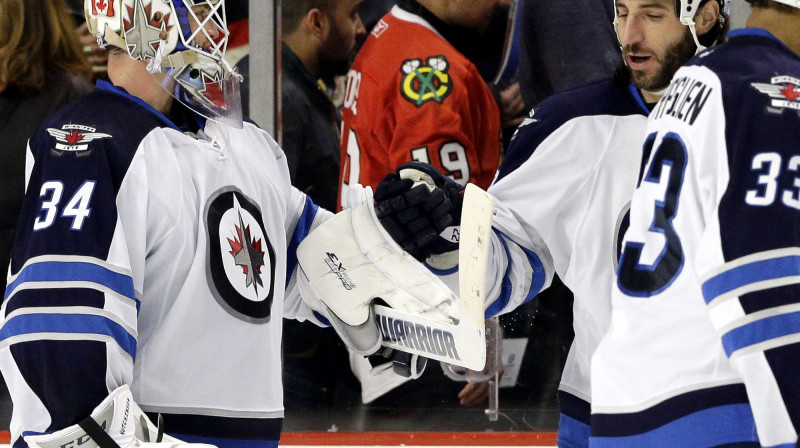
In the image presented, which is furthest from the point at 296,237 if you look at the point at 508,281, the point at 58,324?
the point at 58,324

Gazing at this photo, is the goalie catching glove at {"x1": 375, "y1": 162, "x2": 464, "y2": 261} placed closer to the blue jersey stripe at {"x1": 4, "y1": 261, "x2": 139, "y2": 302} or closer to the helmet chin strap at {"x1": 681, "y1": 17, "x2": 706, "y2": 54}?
the helmet chin strap at {"x1": 681, "y1": 17, "x2": 706, "y2": 54}

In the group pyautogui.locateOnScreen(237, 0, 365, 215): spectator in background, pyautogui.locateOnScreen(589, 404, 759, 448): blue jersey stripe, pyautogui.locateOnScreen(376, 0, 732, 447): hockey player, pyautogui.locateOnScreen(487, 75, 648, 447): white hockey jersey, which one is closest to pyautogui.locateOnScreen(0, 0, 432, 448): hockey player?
pyautogui.locateOnScreen(376, 0, 732, 447): hockey player

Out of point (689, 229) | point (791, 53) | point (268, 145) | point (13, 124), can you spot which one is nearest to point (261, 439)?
point (268, 145)

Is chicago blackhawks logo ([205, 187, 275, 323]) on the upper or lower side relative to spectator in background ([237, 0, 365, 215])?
upper

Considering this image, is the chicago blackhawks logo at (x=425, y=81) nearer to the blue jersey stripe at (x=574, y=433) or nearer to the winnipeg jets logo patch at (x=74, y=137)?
the blue jersey stripe at (x=574, y=433)

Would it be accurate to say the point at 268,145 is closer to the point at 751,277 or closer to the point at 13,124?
the point at 751,277

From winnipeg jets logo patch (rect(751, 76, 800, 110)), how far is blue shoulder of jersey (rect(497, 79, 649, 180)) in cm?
66

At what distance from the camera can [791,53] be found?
1.53 metres

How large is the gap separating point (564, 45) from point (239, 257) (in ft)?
6.53

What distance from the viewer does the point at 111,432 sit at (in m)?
1.61

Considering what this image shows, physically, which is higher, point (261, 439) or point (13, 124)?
point (261, 439)

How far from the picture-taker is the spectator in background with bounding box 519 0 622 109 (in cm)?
355

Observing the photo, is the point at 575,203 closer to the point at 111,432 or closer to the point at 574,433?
the point at 574,433

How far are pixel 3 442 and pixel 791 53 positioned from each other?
9.42 feet
